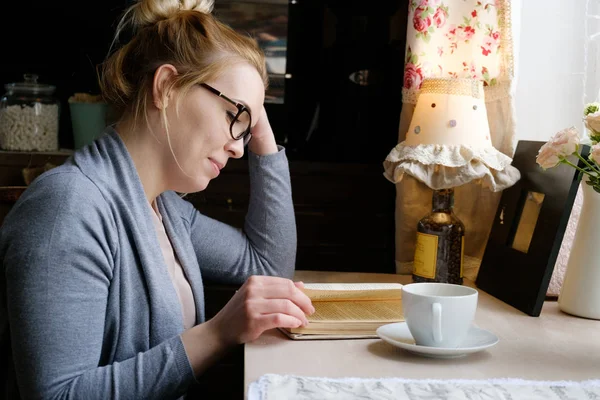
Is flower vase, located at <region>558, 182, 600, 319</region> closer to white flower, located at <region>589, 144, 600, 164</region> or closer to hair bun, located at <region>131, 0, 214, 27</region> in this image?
white flower, located at <region>589, 144, 600, 164</region>

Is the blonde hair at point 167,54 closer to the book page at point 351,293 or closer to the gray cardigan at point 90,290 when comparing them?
the gray cardigan at point 90,290

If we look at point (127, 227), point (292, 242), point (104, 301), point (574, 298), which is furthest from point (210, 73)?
point (574, 298)

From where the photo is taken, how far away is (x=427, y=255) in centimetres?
158

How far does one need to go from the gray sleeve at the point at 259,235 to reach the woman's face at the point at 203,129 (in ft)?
1.14

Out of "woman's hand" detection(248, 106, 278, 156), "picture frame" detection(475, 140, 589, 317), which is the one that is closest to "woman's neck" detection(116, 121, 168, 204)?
"woman's hand" detection(248, 106, 278, 156)

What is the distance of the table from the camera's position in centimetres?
101

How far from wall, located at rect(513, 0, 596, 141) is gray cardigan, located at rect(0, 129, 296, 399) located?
2.88ft

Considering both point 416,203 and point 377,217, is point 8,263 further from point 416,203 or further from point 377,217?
point 377,217

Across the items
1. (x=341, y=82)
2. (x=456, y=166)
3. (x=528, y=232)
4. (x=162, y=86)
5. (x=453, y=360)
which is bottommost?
(x=453, y=360)

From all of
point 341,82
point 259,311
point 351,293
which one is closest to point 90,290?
point 259,311

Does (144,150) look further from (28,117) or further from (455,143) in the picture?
(28,117)

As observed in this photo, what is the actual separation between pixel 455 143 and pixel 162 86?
63cm

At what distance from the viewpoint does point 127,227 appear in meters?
1.16

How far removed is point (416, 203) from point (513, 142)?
26 centimetres
